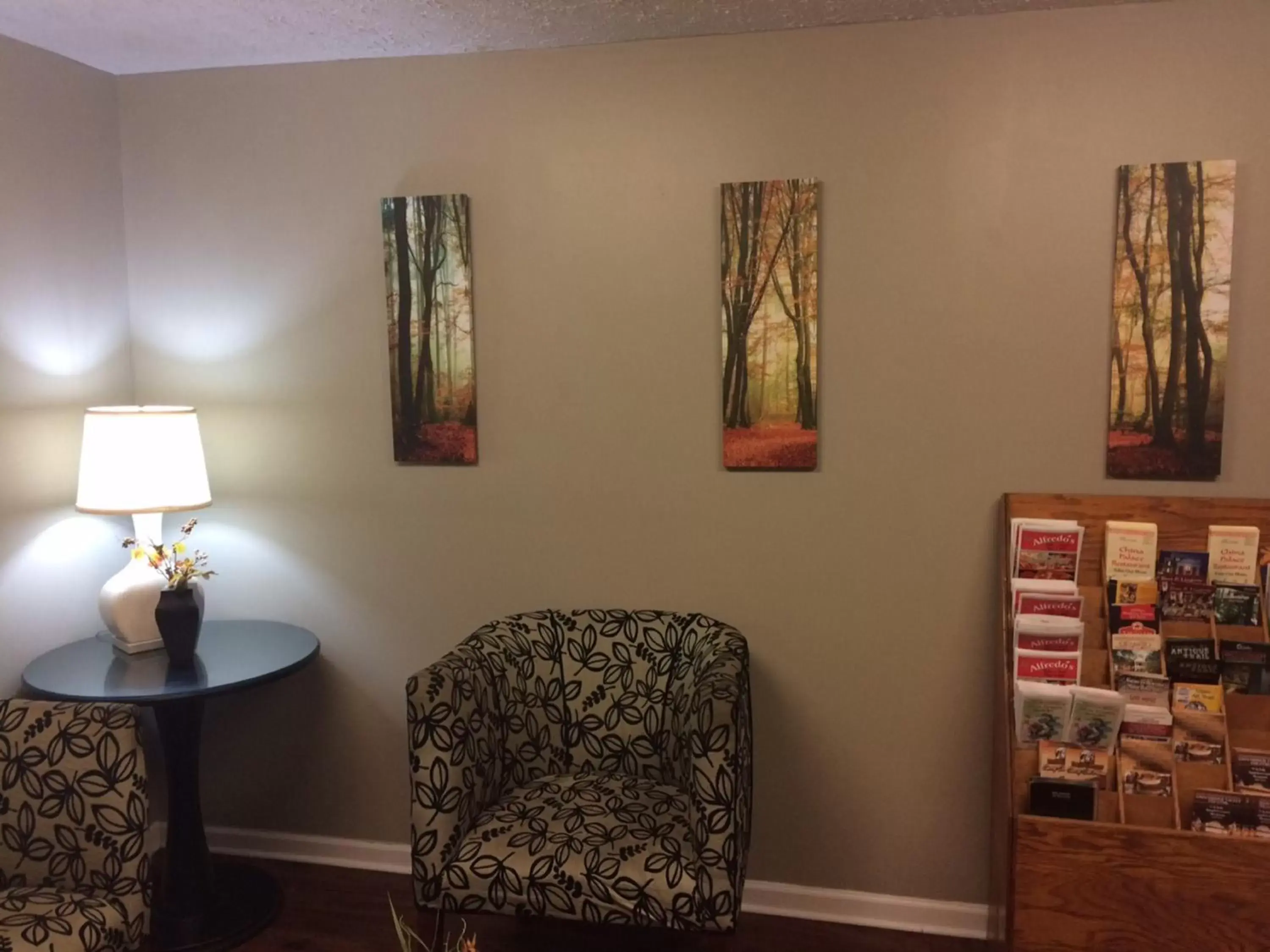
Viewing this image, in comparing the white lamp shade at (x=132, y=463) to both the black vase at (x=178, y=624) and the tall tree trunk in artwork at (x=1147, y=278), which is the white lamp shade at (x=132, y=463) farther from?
the tall tree trunk in artwork at (x=1147, y=278)

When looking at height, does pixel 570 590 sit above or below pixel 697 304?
below

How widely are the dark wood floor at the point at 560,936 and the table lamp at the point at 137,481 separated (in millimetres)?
866

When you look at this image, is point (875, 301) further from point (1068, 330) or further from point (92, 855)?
point (92, 855)

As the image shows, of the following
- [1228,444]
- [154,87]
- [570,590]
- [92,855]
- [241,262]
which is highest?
[154,87]

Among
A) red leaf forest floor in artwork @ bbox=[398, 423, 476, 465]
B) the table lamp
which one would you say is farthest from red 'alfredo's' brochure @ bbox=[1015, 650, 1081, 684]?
the table lamp

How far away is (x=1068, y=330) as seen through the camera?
2350 mm

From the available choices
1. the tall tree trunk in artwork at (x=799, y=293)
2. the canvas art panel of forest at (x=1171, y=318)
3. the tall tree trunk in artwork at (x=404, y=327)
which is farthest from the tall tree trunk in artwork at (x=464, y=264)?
the canvas art panel of forest at (x=1171, y=318)

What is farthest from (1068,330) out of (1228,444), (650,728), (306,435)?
(306,435)

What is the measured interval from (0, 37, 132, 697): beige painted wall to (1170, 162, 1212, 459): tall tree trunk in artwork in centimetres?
291

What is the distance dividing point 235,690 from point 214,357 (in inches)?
42.9

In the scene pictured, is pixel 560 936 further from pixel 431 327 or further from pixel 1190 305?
pixel 1190 305

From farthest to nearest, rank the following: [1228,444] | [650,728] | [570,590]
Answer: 1. [570,590]
2. [650,728]
3. [1228,444]

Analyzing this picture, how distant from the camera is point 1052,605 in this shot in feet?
7.27

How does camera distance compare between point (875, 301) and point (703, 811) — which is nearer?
point (703, 811)
